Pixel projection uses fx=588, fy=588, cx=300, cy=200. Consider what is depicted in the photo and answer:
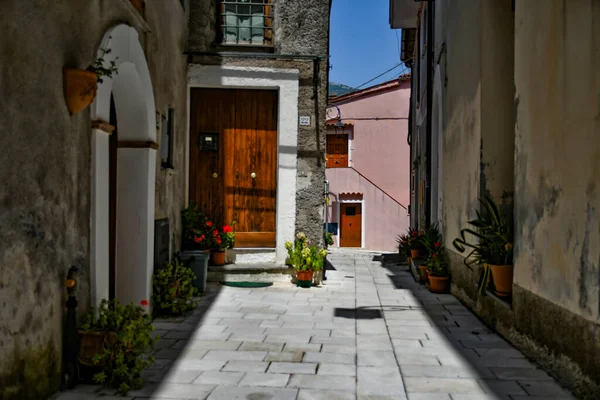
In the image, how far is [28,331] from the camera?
3.03m

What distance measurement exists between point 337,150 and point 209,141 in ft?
50.8

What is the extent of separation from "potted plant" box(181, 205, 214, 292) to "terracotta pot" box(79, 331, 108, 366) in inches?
143

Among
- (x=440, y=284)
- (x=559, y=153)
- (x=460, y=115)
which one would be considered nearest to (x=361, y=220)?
(x=440, y=284)

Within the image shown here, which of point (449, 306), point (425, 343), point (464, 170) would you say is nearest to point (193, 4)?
point (464, 170)

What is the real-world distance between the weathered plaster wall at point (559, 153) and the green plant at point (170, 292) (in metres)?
3.27

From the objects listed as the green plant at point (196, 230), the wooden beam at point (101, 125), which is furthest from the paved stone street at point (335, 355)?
the wooden beam at point (101, 125)

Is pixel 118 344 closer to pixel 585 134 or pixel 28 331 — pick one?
pixel 28 331

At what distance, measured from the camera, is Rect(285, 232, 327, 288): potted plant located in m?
8.11

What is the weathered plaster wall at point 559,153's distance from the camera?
3.24 metres

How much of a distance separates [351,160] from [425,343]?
19076 mm

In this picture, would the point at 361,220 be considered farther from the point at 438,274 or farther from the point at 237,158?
the point at 438,274

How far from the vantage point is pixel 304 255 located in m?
8.16

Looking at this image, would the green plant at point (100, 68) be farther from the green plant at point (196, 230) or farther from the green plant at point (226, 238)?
the green plant at point (226, 238)

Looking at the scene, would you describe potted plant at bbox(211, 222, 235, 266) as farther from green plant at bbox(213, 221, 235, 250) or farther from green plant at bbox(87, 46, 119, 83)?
green plant at bbox(87, 46, 119, 83)
